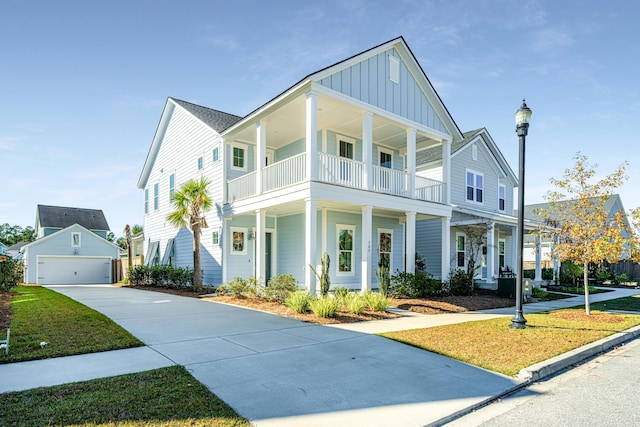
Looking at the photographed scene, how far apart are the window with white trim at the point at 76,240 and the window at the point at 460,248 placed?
28075 millimetres

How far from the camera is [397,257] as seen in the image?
18.2m

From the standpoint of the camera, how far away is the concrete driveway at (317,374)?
3998mm

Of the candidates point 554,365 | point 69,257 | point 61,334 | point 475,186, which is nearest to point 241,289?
point 61,334

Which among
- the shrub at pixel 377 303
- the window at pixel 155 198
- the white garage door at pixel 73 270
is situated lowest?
the white garage door at pixel 73 270

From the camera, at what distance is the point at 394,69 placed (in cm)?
1439

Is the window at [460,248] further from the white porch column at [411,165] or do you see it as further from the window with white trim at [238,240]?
the window with white trim at [238,240]

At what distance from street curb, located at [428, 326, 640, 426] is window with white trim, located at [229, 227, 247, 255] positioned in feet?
39.9

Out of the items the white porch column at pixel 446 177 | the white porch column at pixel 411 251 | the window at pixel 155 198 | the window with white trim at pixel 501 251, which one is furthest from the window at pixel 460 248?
the window at pixel 155 198

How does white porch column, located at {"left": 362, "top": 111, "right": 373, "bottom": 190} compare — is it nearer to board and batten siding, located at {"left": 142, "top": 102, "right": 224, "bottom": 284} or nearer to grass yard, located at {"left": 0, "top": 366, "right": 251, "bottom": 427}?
board and batten siding, located at {"left": 142, "top": 102, "right": 224, "bottom": 284}

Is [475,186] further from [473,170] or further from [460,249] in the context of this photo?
[460,249]

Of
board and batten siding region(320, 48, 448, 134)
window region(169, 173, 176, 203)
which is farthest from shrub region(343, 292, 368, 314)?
window region(169, 173, 176, 203)

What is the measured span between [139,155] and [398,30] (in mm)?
19265

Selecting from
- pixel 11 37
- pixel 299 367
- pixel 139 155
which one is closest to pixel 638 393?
pixel 299 367

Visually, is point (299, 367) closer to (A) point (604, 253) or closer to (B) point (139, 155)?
(A) point (604, 253)
